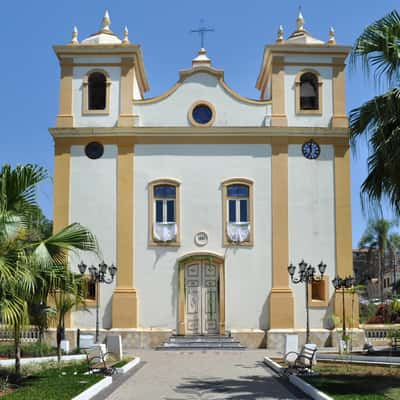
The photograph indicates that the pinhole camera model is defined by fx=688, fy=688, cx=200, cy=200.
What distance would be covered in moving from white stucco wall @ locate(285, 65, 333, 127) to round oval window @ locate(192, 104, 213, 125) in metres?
2.86

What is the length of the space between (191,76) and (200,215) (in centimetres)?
520

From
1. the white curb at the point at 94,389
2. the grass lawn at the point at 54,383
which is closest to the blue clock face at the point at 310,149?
the grass lawn at the point at 54,383

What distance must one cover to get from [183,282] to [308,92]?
334 inches

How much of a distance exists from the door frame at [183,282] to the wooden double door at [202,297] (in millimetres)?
163

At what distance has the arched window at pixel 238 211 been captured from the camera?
79.7 ft

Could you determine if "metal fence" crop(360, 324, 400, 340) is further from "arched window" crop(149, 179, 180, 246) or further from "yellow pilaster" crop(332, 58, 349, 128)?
"arched window" crop(149, 179, 180, 246)

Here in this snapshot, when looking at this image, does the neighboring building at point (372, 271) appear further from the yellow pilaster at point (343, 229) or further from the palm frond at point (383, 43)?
the palm frond at point (383, 43)

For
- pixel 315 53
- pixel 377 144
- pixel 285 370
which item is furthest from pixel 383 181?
pixel 315 53

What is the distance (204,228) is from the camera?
24438 mm

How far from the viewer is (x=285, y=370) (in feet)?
49.9

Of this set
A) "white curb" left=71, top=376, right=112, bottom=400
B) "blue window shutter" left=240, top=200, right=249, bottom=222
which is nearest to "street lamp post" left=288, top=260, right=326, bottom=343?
"blue window shutter" left=240, top=200, right=249, bottom=222

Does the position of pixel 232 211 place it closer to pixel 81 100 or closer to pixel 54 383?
pixel 81 100

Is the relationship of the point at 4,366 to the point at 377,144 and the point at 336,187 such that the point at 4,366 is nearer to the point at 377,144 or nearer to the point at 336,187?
the point at 377,144

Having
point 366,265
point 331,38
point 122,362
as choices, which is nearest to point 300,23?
point 331,38
